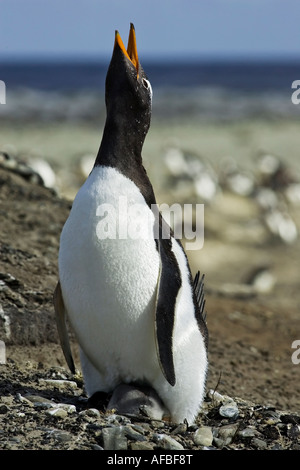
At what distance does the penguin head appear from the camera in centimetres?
439

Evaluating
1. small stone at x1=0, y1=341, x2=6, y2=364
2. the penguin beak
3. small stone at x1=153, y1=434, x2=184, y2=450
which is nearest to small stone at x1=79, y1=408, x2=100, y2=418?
small stone at x1=153, y1=434, x2=184, y2=450

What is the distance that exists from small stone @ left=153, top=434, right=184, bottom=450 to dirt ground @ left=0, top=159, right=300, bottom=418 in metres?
1.00

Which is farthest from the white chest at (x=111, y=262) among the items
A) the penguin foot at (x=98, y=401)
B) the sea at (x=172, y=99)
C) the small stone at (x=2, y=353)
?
the sea at (x=172, y=99)

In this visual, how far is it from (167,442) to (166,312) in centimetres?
70

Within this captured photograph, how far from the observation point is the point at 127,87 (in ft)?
14.5

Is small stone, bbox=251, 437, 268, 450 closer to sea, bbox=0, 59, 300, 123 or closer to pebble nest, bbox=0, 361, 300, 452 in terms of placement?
pebble nest, bbox=0, 361, 300, 452

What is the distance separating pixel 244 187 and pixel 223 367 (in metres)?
10.7

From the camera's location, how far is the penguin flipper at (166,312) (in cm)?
414

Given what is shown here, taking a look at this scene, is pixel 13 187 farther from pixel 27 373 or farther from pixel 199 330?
pixel 199 330

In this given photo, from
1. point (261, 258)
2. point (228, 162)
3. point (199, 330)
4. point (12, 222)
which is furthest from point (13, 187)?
point (228, 162)

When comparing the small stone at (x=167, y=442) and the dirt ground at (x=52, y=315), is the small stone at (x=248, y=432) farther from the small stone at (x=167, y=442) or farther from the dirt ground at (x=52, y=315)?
the dirt ground at (x=52, y=315)

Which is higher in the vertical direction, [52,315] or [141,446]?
[52,315]

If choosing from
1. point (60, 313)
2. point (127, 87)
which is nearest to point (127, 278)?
point (60, 313)

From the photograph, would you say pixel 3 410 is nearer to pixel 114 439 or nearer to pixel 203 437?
pixel 114 439
